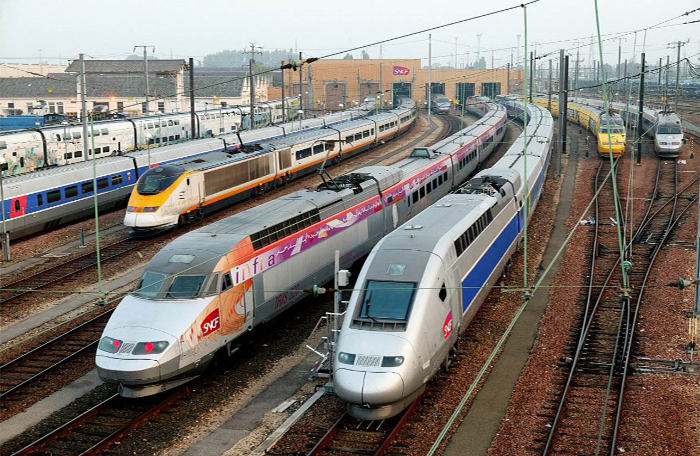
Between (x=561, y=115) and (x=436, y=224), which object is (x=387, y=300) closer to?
(x=436, y=224)

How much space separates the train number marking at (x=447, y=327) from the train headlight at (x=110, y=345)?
715cm

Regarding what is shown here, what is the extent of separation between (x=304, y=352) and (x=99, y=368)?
5863 mm

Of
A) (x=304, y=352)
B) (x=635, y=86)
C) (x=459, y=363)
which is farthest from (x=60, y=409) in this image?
(x=635, y=86)

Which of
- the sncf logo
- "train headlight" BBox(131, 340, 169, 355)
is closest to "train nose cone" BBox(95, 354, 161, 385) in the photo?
"train headlight" BBox(131, 340, 169, 355)

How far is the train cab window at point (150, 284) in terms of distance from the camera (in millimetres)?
18484

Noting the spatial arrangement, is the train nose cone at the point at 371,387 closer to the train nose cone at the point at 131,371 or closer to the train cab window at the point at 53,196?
the train nose cone at the point at 131,371

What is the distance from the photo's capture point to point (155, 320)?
17.5 meters

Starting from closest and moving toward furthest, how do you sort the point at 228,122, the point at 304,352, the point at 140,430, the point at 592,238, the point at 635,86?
the point at 140,430, the point at 304,352, the point at 592,238, the point at 228,122, the point at 635,86

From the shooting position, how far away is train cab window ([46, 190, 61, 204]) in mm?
33969

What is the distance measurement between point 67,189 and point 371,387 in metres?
24.1

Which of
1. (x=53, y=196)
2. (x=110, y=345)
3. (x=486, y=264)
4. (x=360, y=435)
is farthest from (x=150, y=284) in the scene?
(x=53, y=196)

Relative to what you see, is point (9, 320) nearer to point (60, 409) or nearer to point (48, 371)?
point (48, 371)

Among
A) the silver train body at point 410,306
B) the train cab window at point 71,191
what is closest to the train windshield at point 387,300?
the silver train body at point 410,306

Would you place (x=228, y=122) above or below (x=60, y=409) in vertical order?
above
